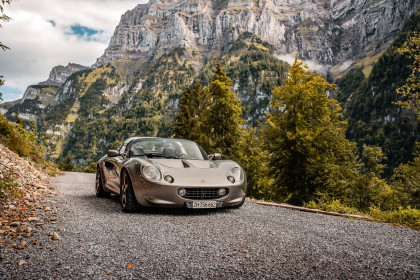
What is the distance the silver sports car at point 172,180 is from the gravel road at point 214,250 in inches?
13.2

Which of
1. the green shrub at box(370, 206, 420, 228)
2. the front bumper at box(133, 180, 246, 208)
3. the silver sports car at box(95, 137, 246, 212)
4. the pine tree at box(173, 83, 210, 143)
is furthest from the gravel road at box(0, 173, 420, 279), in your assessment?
the pine tree at box(173, 83, 210, 143)

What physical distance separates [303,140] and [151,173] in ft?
31.3

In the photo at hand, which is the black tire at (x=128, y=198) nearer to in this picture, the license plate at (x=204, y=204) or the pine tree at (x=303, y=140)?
the license plate at (x=204, y=204)

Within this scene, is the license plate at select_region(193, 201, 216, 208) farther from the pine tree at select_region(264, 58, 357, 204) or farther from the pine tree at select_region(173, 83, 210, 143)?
the pine tree at select_region(173, 83, 210, 143)

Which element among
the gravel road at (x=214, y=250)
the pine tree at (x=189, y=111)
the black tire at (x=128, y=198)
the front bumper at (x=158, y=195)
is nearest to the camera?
the gravel road at (x=214, y=250)

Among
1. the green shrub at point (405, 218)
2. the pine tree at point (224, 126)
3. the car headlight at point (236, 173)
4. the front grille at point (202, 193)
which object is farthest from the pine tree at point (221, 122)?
the green shrub at point (405, 218)

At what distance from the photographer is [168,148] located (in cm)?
610

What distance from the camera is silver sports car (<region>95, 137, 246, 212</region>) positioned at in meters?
4.86

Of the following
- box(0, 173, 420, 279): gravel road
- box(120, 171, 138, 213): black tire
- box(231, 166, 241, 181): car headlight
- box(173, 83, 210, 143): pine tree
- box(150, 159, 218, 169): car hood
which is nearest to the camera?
box(0, 173, 420, 279): gravel road

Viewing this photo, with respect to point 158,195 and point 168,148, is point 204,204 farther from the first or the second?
point 168,148

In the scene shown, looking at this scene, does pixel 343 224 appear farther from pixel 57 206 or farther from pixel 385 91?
pixel 385 91

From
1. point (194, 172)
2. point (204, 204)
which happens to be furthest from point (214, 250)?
point (194, 172)

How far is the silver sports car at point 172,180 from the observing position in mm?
4855

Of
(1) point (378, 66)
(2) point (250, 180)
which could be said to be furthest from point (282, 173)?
(1) point (378, 66)
